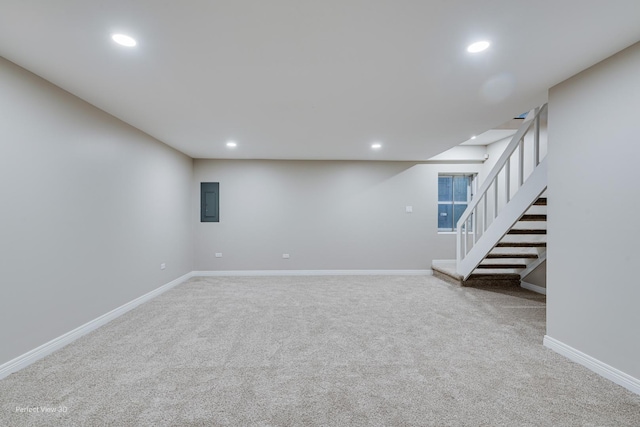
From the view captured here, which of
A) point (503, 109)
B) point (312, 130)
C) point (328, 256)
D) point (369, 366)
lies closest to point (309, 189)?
point (328, 256)

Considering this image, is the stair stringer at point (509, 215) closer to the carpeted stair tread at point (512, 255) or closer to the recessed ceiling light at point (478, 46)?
the carpeted stair tread at point (512, 255)

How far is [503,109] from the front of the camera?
3.22 m

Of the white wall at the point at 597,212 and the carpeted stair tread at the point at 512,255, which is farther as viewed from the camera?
the carpeted stair tread at the point at 512,255

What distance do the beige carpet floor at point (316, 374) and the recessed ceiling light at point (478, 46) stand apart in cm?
239

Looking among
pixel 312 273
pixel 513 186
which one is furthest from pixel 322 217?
pixel 513 186

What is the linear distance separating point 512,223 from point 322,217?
11.2ft

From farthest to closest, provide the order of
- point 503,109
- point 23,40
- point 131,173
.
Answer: point 131,173, point 503,109, point 23,40

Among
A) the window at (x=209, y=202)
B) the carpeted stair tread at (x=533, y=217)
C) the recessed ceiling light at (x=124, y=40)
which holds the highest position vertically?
the recessed ceiling light at (x=124, y=40)

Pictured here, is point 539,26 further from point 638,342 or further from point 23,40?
point 23,40

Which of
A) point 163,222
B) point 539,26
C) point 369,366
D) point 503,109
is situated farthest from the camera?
point 163,222

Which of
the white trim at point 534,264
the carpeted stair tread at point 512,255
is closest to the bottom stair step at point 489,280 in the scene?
the white trim at point 534,264

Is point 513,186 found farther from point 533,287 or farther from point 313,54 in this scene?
point 313,54

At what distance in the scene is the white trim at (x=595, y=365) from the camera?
6.72 feet

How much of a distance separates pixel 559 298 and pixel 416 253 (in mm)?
3579
